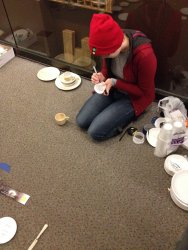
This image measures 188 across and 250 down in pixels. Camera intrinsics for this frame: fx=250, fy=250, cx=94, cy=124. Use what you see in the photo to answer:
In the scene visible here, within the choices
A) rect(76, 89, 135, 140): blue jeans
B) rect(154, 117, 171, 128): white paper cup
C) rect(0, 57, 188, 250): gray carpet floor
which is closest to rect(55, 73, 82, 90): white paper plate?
rect(0, 57, 188, 250): gray carpet floor

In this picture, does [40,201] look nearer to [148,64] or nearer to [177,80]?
[148,64]

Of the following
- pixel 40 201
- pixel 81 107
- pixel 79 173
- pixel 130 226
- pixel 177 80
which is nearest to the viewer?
pixel 130 226

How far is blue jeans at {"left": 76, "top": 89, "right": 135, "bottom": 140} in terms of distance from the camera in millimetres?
1535

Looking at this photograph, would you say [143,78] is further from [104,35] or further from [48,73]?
[48,73]

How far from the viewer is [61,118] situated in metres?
1.68

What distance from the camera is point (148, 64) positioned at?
52.6 inches

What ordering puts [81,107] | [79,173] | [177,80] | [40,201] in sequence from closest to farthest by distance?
1. [40,201]
2. [79,173]
3. [177,80]
4. [81,107]

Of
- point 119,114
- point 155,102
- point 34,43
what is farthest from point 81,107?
point 34,43

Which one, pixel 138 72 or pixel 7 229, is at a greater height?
pixel 138 72

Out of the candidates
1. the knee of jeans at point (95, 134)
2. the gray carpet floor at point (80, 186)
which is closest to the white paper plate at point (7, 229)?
the gray carpet floor at point (80, 186)

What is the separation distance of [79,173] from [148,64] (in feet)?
2.36

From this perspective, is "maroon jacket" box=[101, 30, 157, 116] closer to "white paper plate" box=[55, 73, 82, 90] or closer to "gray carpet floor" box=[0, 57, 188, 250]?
"gray carpet floor" box=[0, 57, 188, 250]

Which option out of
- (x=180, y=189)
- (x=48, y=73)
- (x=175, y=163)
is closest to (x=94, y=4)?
(x=48, y=73)

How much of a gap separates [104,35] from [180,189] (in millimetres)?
856
